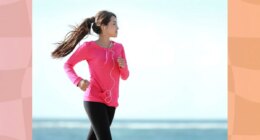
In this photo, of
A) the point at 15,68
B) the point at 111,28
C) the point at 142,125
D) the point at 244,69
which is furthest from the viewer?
the point at 142,125

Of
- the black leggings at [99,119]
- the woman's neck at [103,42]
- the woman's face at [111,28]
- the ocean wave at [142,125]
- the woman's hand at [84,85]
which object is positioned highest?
the woman's face at [111,28]

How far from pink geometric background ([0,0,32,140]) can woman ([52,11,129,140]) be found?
760 mm

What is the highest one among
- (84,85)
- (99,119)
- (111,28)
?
(111,28)

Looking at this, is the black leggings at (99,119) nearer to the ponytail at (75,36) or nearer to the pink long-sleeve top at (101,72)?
the pink long-sleeve top at (101,72)

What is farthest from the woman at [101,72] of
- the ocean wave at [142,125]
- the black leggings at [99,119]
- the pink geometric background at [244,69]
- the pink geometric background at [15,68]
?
the ocean wave at [142,125]

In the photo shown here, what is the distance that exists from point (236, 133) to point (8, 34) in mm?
1690

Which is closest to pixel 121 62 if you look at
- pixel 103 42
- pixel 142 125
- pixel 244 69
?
pixel 103 42

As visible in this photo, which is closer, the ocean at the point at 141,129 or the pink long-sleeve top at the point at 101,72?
the pink long-sleeve top at the point at 101,72

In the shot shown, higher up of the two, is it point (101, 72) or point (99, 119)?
point (101, 72)

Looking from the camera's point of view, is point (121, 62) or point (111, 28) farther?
point (111, 28)

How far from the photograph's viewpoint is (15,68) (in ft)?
14.8

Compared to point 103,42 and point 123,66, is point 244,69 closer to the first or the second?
point 123,66

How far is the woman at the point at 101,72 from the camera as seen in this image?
518 cm

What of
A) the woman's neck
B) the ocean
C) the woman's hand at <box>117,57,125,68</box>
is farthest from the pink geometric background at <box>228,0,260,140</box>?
the ocean
